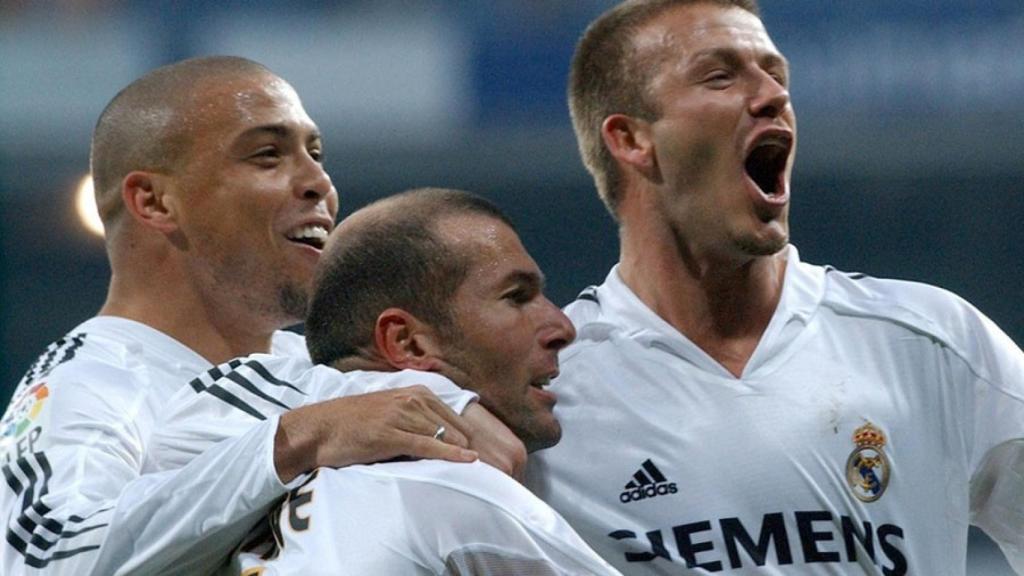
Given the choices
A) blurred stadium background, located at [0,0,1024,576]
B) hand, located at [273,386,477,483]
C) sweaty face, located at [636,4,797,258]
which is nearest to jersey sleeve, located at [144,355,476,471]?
hand, located at [273,386,477,483]

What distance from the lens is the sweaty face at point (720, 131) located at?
128 inches

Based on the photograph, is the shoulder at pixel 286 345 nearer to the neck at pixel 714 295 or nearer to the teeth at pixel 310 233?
the teeth at pixel 310 233

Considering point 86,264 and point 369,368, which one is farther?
point 86,264

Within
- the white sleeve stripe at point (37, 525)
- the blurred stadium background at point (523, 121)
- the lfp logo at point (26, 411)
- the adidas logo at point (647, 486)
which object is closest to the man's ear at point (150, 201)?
the lfp logo at point (26, 411)

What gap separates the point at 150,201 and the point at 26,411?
0.62 metres

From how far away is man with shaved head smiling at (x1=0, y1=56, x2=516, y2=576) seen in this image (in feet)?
10.8

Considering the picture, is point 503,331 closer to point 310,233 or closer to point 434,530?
point 434,530

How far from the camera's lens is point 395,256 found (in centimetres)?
290

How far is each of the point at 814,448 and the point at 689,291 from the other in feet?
1.28

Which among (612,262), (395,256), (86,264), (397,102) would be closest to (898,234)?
(612,262)

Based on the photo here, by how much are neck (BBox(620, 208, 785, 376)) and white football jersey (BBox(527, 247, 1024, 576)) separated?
0.05m

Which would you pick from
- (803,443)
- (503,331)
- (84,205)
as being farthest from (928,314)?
(84,205)

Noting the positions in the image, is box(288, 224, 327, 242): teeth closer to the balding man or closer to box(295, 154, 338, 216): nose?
box(295, 154, 338, 216): nose

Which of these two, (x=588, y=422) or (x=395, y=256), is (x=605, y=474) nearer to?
(x=588, y=422)
